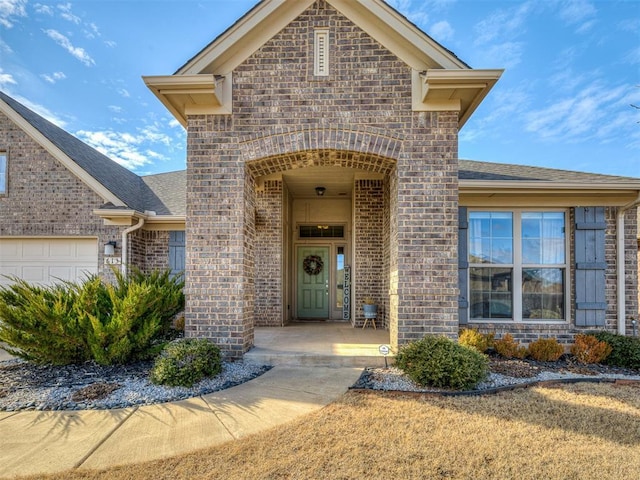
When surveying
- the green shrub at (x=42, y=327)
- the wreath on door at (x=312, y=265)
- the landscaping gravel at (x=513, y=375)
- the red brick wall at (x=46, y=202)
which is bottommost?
the landscaping gravel at (x=513, y=375)

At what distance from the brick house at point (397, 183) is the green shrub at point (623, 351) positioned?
1.88 ft

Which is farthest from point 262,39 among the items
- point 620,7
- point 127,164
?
point 127,164

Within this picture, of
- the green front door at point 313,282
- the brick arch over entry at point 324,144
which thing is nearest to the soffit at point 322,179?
the green front door at point 313,282

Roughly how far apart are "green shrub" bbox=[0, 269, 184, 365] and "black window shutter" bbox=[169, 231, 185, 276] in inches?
129

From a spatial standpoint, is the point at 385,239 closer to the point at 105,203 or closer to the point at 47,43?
the point at 105,203

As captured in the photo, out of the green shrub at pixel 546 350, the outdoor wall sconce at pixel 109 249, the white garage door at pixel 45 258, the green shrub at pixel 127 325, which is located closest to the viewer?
the green shrub at pixel 127 325

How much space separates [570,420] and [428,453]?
1.68 m

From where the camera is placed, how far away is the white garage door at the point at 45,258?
8.69 metres

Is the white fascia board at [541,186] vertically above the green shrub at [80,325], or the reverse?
the white fascia board at [541,186]

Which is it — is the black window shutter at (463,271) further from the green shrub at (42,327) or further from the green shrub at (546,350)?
the green shrub at (42,327)

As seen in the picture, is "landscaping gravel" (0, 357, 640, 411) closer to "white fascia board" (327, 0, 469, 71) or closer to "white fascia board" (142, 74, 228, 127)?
"white fascia board" (142, 74, 228, 127)

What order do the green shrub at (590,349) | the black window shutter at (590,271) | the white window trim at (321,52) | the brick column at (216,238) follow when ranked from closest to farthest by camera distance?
the brick column at (216,238) → the white window trim at (321,52) → the green shrub at (590,349) → the black window shutter at (590,271)

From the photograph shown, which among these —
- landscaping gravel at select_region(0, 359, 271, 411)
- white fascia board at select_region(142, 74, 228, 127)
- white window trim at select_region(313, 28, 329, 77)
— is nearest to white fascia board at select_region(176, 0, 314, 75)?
white fascia board at select_region(142, 74, 228, 127)

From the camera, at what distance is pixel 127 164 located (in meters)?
13.0
